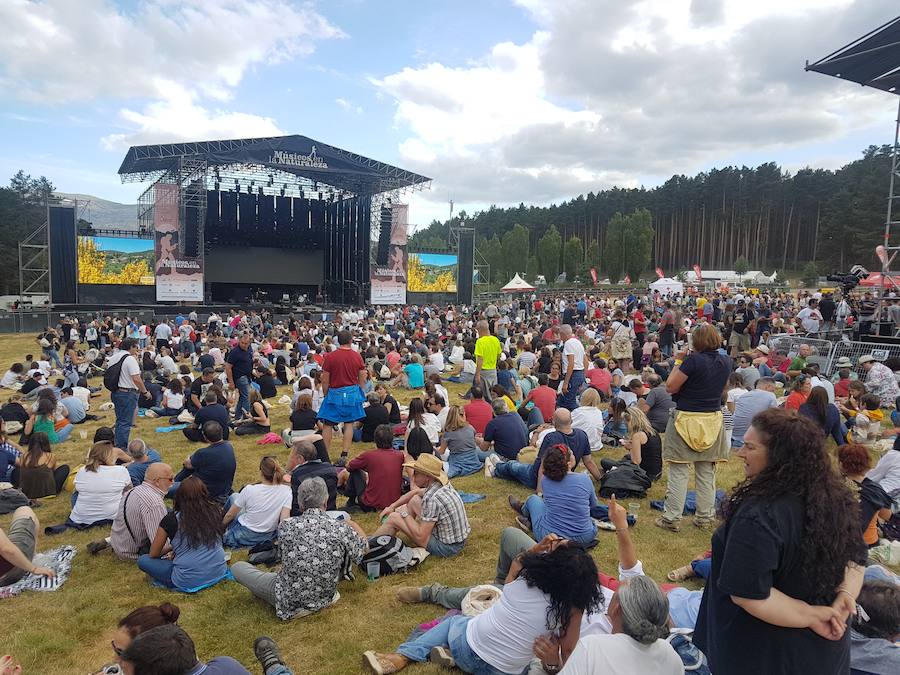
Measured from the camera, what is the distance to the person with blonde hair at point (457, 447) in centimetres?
635

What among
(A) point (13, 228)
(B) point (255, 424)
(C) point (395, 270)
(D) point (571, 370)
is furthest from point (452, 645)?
(A) point (13, 228)

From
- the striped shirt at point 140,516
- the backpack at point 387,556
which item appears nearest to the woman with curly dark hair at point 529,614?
the backpack at point 387,556

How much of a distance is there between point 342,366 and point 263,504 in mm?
2196

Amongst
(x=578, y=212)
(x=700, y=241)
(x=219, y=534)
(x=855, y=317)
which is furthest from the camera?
(x=578, y=212)

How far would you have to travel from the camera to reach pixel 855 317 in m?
15.2

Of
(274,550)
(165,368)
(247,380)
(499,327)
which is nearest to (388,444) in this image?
(274,550)

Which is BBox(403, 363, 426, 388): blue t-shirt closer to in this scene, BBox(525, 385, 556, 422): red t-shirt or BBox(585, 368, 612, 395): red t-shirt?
BBox(585, 368, 612, 395): red t-shirt

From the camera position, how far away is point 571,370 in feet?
25.2

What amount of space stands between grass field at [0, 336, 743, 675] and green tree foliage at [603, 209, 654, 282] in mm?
52263

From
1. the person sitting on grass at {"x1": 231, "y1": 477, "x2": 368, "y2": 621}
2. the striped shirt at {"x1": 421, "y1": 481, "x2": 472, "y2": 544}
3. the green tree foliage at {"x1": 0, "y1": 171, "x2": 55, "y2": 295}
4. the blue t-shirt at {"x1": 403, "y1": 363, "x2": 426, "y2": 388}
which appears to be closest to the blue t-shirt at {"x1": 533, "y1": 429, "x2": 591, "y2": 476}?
the striped shirt at {"x1": 421, "y1": 481, "x2": 472, "y2": 544}

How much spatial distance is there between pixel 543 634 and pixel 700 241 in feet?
214

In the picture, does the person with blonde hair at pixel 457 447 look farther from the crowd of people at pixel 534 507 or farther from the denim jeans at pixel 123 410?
the denim jeans at pixel 123 410

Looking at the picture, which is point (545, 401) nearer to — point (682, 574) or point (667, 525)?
point (667, 525)

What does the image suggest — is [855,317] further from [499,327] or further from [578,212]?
[578,212]
